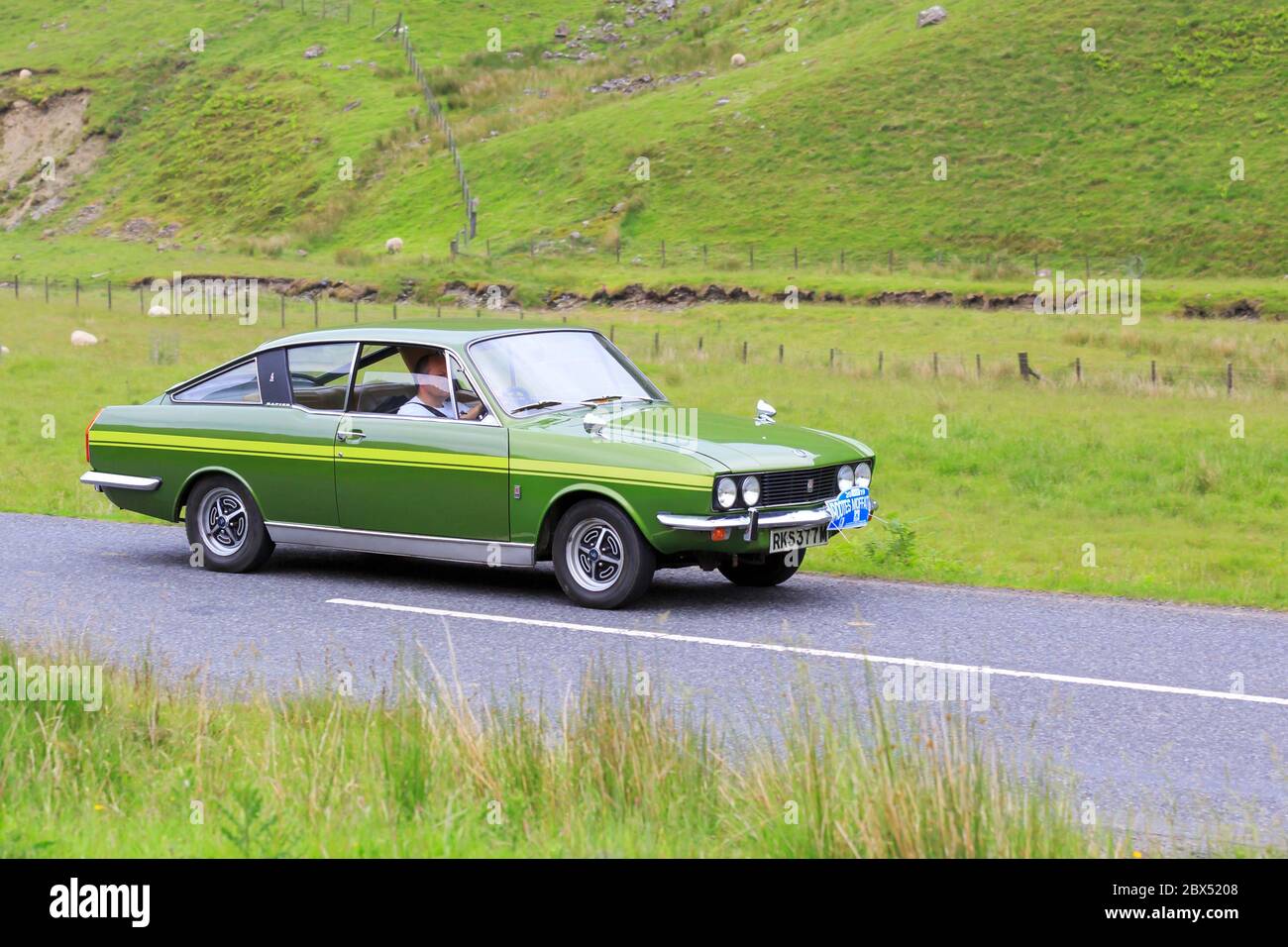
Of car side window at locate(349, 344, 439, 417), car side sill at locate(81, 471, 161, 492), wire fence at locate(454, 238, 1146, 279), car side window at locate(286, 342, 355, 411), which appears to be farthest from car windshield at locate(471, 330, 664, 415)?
wire fence at locate(454, 238, 1146, 279)

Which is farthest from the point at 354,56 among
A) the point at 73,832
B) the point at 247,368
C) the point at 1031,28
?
the point at 73,832

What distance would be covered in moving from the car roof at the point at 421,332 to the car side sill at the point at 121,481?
4.14 ft

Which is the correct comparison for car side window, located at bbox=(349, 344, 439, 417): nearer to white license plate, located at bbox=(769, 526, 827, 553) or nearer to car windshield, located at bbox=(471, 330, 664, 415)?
car windshield, located at bbox=(471, 330, 664, 415)

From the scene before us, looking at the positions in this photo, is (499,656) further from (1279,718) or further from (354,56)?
(354,56)

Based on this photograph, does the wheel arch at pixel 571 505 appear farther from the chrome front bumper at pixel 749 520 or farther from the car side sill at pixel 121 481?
the car side sill at pixel 121 481

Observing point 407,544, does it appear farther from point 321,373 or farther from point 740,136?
point 740,136

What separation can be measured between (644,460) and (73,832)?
517cm

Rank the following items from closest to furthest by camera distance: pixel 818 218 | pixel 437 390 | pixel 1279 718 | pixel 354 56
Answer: pixel 1279 718 < pixel 437 390 < pixel 818 218 < pixel 354 56

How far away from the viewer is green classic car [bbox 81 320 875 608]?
994 centimetres

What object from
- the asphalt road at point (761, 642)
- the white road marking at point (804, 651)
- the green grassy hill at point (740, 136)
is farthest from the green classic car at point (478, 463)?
the green grassy hill at point (740, 136)

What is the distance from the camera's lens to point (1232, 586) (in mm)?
12359

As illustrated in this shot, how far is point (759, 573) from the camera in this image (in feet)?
37.0

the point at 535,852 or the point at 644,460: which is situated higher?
the point at 644,460

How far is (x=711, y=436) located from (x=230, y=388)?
12.3ft
